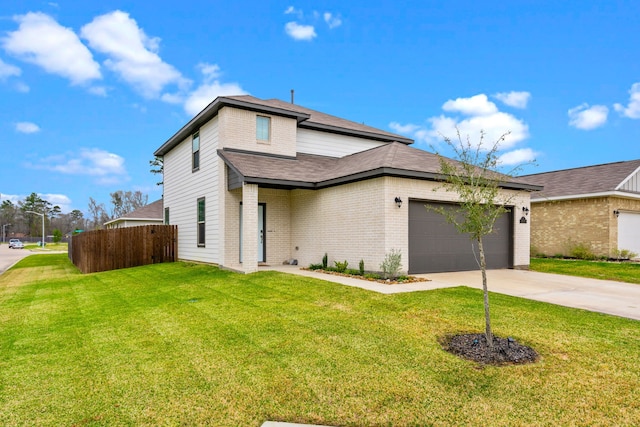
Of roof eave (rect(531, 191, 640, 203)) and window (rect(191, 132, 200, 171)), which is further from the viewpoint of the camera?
roof eave (rect(531, 191, 640, 203))

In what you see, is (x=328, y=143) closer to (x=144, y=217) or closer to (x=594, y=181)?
(x=594, y=181)

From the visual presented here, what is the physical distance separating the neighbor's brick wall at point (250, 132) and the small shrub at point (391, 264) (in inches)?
244

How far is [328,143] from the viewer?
637 inches

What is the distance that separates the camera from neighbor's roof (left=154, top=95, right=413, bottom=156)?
1288cm

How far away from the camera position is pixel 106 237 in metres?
15.8

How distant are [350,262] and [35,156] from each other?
43011 mm

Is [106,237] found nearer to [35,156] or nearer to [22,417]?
[22,417]

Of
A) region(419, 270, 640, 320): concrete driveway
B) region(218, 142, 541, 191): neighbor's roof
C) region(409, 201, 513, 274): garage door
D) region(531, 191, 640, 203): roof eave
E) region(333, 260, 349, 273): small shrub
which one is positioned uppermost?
region(218, 142, 541, 191): neighbor's roof

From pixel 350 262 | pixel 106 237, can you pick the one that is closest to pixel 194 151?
pixel 106 237

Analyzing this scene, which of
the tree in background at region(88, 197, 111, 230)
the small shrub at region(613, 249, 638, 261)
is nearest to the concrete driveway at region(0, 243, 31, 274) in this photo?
the tree in background at region(88, 197, 111, 230)

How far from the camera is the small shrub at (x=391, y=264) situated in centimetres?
983

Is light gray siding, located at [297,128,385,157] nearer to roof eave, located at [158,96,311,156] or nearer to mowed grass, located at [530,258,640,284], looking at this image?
roof eave, located at [158,96,311,156]

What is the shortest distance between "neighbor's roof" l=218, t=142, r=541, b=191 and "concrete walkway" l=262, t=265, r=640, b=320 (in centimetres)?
→ 296

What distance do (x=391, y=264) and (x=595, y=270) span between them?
327 inches
